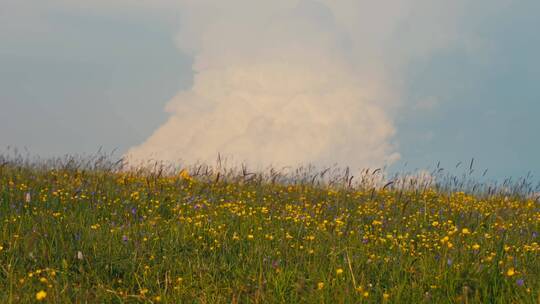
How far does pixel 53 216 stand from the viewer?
6738mm

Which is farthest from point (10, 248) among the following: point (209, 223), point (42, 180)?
point (42, 180)

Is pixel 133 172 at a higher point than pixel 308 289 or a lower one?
higher

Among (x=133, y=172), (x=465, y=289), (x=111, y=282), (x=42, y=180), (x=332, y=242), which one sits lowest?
(x=111, y=282)

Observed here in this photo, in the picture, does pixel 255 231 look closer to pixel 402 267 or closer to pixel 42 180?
pixel 402 267

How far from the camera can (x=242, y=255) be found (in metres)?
5.47

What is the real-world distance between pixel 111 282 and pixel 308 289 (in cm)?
173

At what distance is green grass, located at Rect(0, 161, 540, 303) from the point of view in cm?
426

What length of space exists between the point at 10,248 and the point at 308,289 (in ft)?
9.49

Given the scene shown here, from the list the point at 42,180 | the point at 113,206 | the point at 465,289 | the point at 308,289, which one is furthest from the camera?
the point at 42,180

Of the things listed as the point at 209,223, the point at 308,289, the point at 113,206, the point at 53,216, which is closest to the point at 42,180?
the point at 113,206

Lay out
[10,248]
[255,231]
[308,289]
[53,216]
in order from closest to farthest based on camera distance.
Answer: [308,289] → [10,248] → [255,231] → [53,216]

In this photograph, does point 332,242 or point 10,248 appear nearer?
point 10,248

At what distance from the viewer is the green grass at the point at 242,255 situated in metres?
4.26

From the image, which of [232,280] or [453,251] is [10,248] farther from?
[453,251]
